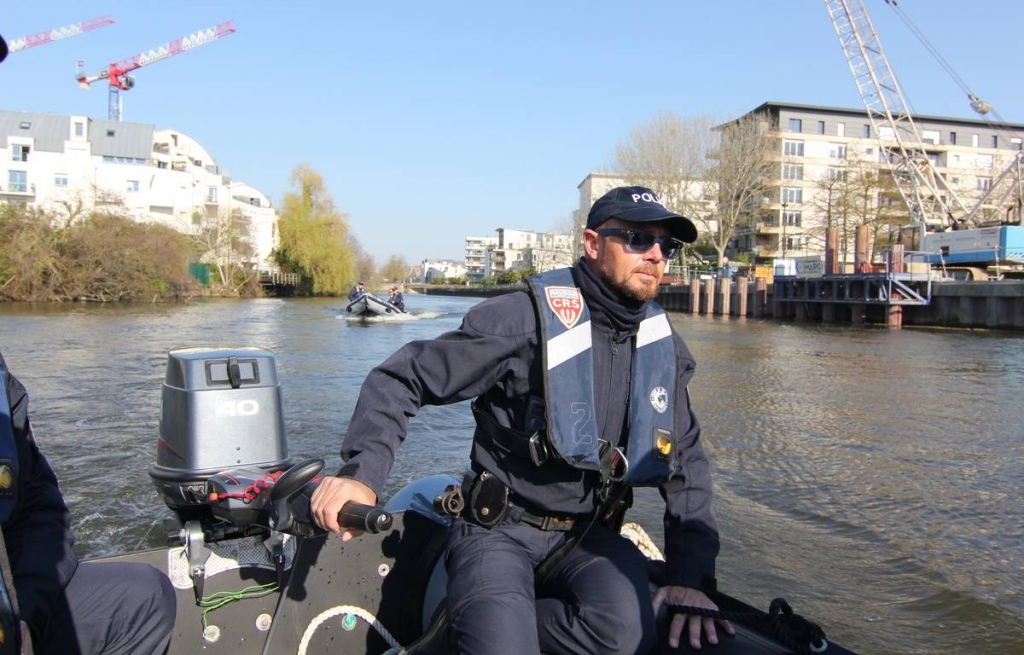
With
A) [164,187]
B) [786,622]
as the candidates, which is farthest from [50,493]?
[164,187]

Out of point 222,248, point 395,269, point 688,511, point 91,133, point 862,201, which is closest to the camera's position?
point 688,511

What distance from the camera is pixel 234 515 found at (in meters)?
2.72

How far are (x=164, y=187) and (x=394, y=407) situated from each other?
69.4 meters

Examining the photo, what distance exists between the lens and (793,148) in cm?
7250

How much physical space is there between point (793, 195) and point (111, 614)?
7586 cm

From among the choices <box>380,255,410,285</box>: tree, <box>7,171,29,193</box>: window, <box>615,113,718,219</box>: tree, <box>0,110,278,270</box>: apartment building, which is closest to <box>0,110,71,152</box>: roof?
<box>0,110,278,270</box>: apartment building

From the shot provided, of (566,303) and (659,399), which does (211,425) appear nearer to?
(566,303)

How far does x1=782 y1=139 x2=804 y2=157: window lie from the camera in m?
72.0

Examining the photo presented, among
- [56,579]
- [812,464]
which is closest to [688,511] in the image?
[56,579]

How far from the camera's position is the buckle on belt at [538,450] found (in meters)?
2.22

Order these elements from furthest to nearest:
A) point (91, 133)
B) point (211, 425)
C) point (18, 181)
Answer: point (91, 133), point (18, 181), point (211, 425)

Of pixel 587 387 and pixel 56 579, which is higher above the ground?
pixel 587 387

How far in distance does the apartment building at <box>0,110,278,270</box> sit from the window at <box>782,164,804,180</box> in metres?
45.4

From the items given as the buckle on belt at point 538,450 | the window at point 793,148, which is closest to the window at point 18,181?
the window at point 793,148
